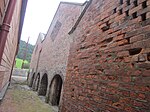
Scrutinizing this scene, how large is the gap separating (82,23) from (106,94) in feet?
7.62

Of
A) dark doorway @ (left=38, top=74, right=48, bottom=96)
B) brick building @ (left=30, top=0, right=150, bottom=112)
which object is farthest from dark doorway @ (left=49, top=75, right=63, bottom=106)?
brick building @ (left=30, top=0, right=150, bottom=112)

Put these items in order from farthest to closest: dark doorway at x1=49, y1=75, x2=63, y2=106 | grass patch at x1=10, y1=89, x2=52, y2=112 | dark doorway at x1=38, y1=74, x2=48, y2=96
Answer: dark doorway at x1=38, y1=74, x2=48, y2=96
dark doorway at x1=49, y1=75, x2=63, y2=106
grass patch at x1=10, y1=89, x2=52, y2=112

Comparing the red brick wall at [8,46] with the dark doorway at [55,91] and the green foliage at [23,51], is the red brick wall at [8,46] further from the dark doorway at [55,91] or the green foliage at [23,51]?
the green foliage at [23,51]

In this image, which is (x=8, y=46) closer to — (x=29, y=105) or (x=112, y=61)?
(x=112, y=61)

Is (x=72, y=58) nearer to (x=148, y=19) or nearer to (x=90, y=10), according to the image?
(x=90, y=10)

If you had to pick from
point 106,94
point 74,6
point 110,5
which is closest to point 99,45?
point 110,5

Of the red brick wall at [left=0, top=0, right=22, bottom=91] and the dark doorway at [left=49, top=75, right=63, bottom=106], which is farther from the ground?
the red brick wall at [left=0, top=0, right=22, bottom=91]

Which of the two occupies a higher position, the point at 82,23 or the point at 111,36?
the point at 82,23

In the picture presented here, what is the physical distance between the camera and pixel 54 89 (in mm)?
9633

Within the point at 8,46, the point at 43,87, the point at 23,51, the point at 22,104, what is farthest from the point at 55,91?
the point at 23,51

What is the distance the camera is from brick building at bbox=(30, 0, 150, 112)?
2162 millimetres

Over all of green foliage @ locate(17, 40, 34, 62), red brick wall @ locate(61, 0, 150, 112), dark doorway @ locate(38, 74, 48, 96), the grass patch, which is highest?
green foliage @ locate(17, 40, 34, 62)

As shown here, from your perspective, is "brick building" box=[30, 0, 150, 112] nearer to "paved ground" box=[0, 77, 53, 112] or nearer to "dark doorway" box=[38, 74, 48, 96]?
"paved ground" box=[0, 77, 53, 112]

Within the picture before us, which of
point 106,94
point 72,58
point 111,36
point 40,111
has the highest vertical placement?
point 111,36
